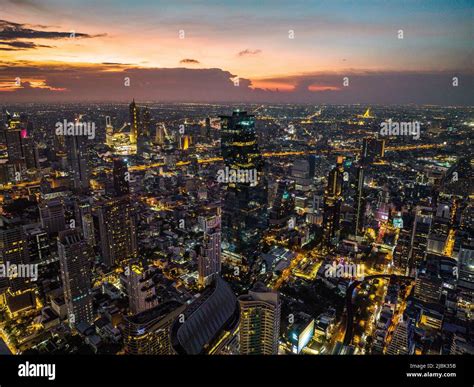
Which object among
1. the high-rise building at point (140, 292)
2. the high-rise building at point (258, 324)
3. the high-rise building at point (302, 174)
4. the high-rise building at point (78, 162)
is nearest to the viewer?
the high-rise building at point (258, 324)

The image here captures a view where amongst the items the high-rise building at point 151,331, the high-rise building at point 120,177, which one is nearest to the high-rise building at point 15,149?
the high-rise building at point 120,177

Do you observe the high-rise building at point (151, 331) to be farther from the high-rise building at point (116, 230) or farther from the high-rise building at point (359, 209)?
the high-rise building at point (359, 209)

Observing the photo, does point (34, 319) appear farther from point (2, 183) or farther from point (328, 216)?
point (2, 183)

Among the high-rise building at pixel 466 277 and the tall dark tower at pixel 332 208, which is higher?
the tall dark tower at pixel 332 208

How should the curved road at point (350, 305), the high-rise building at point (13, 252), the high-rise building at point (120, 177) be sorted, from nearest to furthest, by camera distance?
1. the curved road at point (350, 305)
2. the high-rise building at point (13, 252)
3. the high-rise building at point (120, 177)

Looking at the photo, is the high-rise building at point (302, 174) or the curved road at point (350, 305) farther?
the high-rise building at point (302, 174)

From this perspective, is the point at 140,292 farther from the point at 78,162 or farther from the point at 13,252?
the point at 78,162

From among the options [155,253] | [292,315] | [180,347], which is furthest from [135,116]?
[180,347]
